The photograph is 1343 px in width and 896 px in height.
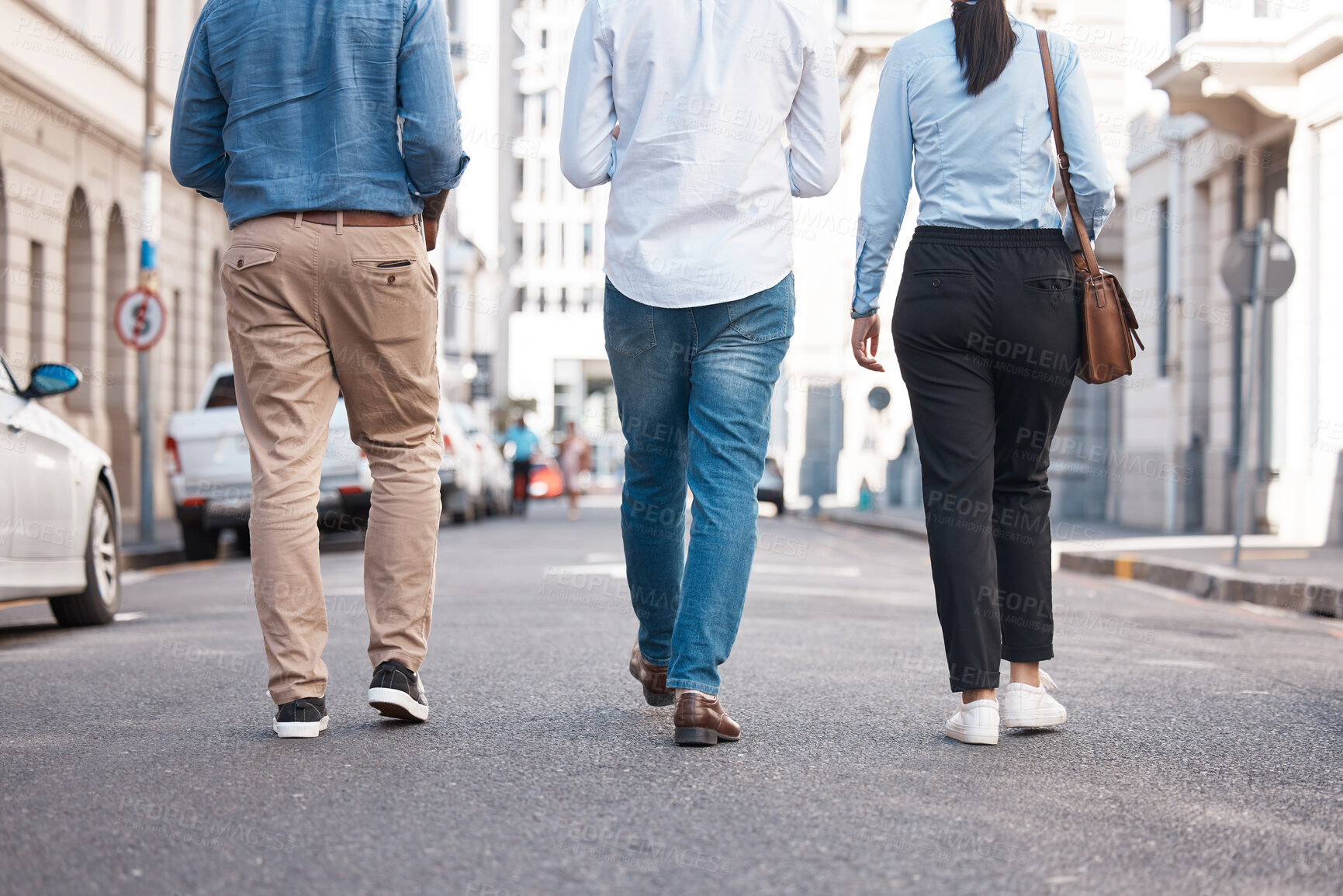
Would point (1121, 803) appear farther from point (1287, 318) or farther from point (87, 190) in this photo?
point (87, 190)

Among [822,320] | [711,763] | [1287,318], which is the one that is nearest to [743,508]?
[711,763]

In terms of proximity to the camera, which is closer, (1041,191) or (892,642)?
(1041,191)

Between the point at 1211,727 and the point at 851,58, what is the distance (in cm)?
4669

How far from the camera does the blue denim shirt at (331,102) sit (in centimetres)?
411

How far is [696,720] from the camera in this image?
390 centimetres

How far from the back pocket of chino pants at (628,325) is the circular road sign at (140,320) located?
11.7m

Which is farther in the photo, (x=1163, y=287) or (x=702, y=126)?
(x=1163, y=287)

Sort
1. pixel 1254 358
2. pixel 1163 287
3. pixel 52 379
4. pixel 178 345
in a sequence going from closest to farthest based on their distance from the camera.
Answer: pixel 52 379, pixel 1254 358, pixel 1163 287, pixel 178 345

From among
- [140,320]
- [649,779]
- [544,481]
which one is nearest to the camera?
[649,779]

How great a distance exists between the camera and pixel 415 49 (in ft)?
13.6

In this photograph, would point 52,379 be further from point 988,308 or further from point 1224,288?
point 1224,288

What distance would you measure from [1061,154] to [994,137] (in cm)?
19

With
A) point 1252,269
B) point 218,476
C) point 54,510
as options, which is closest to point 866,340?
point 54,510

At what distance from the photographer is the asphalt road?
2.80 m
